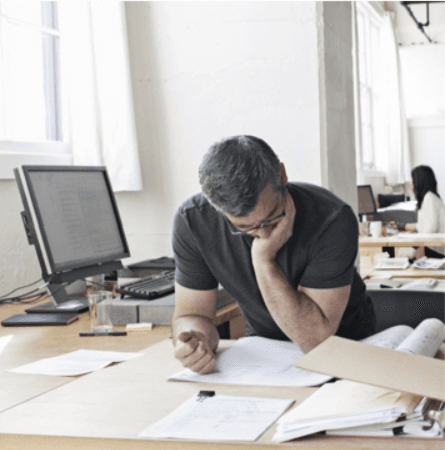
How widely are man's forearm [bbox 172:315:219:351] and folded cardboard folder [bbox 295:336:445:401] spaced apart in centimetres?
49

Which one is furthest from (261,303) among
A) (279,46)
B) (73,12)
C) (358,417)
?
(73,12)

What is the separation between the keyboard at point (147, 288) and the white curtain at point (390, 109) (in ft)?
24.8

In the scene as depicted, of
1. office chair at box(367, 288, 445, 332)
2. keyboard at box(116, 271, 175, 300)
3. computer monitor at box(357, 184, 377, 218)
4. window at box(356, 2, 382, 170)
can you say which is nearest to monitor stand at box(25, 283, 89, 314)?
keyboard at box(116, 271, 175, 300)

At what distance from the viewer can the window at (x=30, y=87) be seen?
263 cm

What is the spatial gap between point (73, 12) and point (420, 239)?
278cm

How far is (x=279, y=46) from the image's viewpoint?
9.20 ft

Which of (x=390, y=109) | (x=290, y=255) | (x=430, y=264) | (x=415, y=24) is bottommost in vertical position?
(x=430, y=264)

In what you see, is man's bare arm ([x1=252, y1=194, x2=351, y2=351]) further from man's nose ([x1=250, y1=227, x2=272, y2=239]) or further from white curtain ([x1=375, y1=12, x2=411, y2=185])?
white curtain ([x1=375, y1=12, x2=411, y2=185])

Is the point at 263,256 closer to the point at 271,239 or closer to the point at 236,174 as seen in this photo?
the point at 271,239

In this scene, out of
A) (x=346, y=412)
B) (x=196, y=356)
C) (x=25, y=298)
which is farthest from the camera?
(x=25, y=298)

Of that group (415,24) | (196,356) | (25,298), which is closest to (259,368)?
(196,356)

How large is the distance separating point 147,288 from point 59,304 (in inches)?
12.6

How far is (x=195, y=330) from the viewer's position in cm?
152

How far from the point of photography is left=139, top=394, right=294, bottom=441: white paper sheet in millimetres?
997
